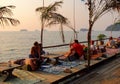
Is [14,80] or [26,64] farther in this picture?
[26,64]

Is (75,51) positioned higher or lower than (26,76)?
higher

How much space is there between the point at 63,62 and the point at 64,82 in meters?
2.95

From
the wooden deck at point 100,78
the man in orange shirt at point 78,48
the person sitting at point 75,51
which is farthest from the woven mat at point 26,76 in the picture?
the man in orange shirt at point 78,48

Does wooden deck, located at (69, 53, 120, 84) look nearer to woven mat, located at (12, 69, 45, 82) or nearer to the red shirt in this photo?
woven mat, located at (12, 69, 45, 82)

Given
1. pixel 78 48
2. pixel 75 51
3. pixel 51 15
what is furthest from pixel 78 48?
pixel 51 15

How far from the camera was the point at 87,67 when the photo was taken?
9.25 metres

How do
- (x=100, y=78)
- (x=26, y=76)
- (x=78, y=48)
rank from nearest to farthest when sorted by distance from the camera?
(x=26, y=76)
(x=100, y=78)
(x=78, y=48)

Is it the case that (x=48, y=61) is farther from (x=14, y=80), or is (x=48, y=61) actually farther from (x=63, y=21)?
(x=63, y=21)

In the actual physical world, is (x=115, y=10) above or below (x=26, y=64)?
above

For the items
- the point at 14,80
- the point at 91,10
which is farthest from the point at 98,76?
the point at 14,80

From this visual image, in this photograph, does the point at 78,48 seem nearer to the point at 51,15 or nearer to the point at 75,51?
the point at 75,51

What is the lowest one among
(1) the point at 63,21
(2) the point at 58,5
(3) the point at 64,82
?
(3) the point at 64,82

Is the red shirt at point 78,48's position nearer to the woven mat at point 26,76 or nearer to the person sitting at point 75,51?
the person sitting at point 75,51

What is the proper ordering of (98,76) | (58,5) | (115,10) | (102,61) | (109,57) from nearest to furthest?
1. (98,76)
2. (115,10)
3. (102,61)
4. (109,57)
5. (58,5)
